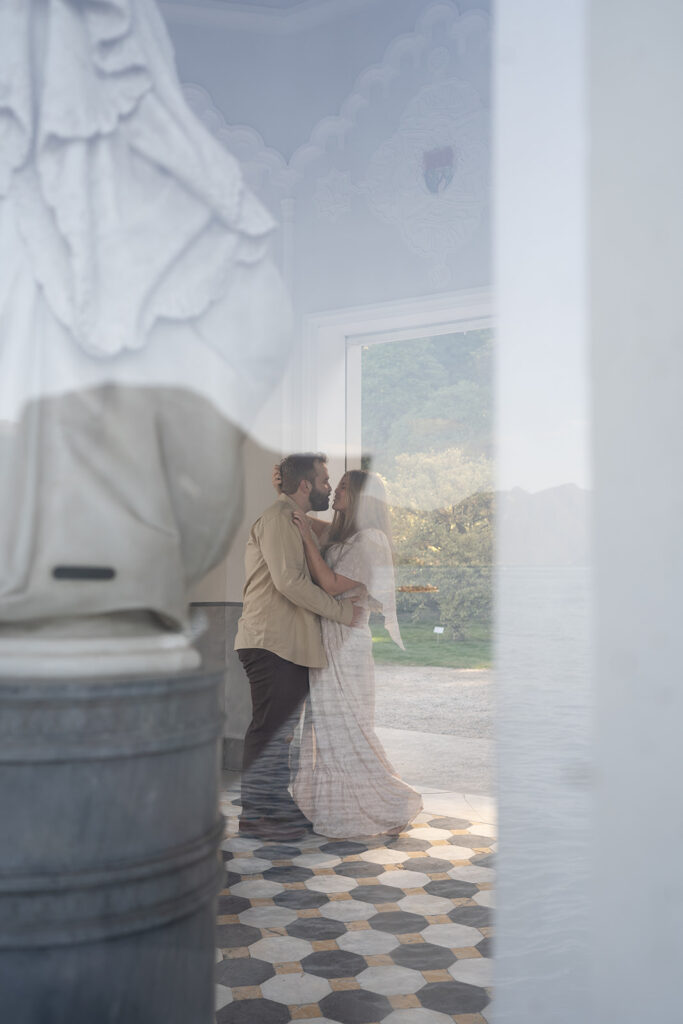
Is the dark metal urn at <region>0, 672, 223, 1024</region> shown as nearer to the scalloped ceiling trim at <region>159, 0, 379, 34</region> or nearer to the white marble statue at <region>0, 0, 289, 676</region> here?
the white marble statue at <region>0, 0, 289, 676</region>

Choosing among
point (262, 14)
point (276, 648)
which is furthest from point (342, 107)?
point (276, 648)

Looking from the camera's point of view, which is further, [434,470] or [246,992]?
[434,470]

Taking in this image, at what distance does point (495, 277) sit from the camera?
5.33 feet

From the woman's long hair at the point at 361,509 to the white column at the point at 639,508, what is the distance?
265cm

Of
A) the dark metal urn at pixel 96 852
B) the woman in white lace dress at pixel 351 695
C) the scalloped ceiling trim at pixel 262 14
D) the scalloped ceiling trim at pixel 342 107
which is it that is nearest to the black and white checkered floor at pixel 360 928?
the woman in white lace dress at pixel 351 695

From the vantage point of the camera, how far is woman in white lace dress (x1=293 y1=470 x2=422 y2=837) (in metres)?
3.72

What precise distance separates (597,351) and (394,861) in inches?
94.0

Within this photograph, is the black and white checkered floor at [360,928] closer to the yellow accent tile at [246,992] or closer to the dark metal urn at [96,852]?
the yellow accent tile at [246,992]

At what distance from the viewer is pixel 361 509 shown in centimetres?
415

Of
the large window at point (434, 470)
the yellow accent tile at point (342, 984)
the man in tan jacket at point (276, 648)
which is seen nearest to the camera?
the yellow accent tile at point (342, 984)

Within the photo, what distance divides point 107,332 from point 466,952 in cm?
200

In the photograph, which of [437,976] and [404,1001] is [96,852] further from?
[437,976]

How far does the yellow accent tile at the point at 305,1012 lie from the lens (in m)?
2.16

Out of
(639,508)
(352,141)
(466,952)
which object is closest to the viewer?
(639,508)
